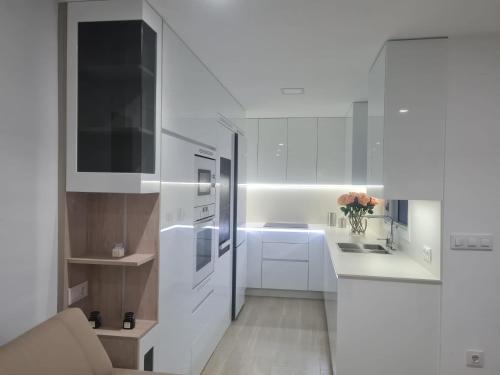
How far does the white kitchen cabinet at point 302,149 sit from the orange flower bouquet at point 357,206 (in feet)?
3.22

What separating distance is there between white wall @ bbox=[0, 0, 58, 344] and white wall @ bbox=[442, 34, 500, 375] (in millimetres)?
2431

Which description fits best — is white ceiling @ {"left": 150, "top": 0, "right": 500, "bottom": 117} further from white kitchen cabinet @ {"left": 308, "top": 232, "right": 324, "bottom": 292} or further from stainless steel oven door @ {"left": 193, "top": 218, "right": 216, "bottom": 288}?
white kitchen cabinet @ {"left": 308, "top": 232, "right": 324, "bottom": 292}

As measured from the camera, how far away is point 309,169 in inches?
214

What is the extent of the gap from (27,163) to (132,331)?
1044 millimetres

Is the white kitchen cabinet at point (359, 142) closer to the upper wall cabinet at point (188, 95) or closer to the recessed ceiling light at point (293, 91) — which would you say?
the recessed ceiling light at point (293, 91)

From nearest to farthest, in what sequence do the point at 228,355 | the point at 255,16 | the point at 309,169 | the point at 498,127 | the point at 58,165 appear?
the point at 58,165 → the point at 255,16 → the point at 498,127 → the point at 228,355 → the point at 309,169

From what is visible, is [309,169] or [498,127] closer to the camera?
[498,127]

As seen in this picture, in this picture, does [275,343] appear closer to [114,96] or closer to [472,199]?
[472,199]

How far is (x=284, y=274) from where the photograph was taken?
199 inches

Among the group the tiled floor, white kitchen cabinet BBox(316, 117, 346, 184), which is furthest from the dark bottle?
white kitchen cabinet BBox(316, 117, 346, 184)

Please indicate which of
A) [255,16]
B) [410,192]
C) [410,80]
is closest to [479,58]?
[410,80]

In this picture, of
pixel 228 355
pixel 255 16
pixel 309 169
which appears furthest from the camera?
pixel 309 169

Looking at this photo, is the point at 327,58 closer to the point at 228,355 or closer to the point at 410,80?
the point at 410,80

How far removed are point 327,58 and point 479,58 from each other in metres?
1.02
